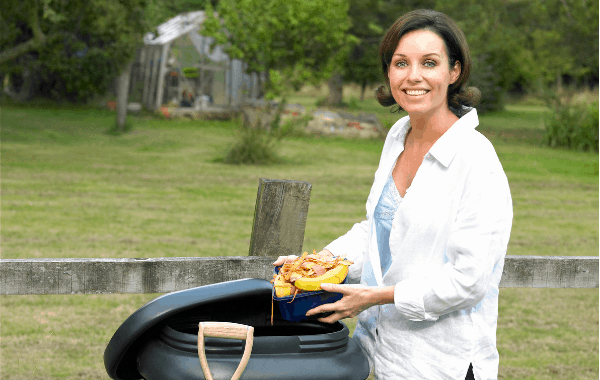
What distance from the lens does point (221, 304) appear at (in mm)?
1811

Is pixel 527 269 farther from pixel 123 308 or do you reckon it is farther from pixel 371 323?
pixel 123 308

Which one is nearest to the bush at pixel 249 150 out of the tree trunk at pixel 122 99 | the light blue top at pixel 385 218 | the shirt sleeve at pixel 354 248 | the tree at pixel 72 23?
the tree at pixel 72 23

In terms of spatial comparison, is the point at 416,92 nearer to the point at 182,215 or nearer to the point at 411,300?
the point at 411,300

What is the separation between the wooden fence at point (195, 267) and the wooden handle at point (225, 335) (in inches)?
36.6

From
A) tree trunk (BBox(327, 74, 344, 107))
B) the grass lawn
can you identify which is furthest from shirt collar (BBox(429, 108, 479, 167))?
tree trunk (BBox(327, 74, 344, 107))

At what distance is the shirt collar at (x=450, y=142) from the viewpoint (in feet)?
5.49

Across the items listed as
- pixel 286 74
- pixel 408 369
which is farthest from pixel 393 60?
pixel 286 74

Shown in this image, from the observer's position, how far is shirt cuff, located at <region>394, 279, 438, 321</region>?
1.63 meters

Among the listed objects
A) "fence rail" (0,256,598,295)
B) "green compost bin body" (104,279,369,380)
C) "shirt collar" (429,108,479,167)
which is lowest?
"fence rail" (0,256,598,295)

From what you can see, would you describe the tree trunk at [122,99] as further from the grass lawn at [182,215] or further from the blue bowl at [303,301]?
the blue bowl at [303,301]

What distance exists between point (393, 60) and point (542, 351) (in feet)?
12.0

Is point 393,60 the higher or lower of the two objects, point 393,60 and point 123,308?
the higher

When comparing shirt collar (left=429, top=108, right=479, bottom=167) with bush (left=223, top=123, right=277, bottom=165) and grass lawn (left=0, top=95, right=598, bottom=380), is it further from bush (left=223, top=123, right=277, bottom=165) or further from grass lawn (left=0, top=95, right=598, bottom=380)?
bush (left=223, top=123, right=277, bottom=165)

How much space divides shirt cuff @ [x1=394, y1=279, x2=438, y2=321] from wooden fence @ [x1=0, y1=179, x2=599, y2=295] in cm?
92
